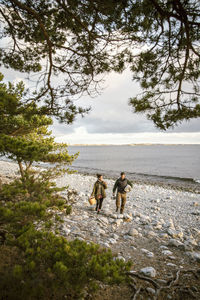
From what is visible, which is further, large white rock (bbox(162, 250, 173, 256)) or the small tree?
large white rock (bbox(162, 250, 173, 256))

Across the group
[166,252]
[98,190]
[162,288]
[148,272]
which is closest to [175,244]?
[166,252]

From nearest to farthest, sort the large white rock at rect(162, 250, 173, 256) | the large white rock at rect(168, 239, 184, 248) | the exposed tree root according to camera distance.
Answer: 1. the exposed tree root
2. the large white rock at rect(162, 250, 173, 256)
3. the large white rock at rect(168, 239, 184, 248)

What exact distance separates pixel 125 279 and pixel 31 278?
1.14 m

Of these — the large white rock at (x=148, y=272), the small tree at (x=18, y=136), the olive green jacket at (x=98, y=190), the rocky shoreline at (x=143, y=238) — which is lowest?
the rocky shoreline at (x=143, y=238)

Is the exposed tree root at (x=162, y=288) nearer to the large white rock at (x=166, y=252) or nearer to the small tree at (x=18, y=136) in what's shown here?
the large white rock at (x=166, y=252)

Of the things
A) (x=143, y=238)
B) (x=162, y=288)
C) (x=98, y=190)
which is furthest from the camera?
A: (x=98, y=190)

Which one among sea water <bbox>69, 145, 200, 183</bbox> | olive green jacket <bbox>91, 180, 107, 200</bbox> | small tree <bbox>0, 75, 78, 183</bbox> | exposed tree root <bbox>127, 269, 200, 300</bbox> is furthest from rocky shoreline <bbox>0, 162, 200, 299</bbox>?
sea water <bbox>69, 145, 200, 183</bbox>

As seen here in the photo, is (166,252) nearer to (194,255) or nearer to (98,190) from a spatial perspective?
(194,255)

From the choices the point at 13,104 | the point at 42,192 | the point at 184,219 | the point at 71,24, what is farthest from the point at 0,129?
the point at 184,219

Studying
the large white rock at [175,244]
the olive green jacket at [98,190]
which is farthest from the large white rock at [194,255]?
the olive green jacket at [98,190]

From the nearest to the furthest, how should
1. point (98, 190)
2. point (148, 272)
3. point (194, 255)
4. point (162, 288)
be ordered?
point (162, 288) → point (148, 272) → point (194, 255) → point (98, 190)

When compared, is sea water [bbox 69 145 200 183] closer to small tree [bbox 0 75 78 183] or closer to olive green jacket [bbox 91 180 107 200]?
olive green jacket [bbox 91 180 107 200]

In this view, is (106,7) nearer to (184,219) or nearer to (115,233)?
(115,233)

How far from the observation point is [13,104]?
4059 mm
